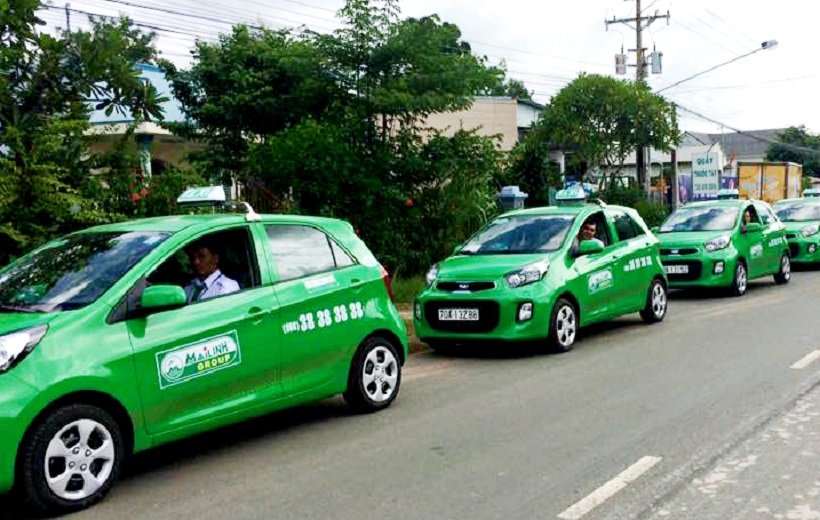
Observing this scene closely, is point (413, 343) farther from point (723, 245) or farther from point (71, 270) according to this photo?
point (723, 245)

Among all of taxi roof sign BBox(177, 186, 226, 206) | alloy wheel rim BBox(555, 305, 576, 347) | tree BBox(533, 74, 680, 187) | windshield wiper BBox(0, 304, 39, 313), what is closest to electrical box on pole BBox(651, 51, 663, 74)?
tree BBox(533, 74, 680, 187)

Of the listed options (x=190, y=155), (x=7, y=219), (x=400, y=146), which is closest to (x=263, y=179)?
(x=400, y=146)

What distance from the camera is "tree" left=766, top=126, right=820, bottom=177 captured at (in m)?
81.2

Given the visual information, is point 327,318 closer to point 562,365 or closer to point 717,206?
point 562,365

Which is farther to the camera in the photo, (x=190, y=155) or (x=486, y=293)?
(x=190, y=155)

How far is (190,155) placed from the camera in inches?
687

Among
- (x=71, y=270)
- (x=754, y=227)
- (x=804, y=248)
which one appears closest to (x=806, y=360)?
(x=71, y=270)

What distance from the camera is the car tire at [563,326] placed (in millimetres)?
9914

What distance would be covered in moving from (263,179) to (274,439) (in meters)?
8.03

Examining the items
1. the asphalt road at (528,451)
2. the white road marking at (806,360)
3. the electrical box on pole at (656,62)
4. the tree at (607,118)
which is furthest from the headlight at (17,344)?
the electrical box on pole at (656,62)

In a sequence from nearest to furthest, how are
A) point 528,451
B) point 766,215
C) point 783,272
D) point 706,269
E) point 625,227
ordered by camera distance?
point 528,451 → point 625,227 → point 706,269 → point 766,215 → point 783,272

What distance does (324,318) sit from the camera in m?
6.74

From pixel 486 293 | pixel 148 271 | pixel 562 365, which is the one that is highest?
pixel 148 271

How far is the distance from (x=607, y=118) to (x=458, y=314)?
1888 centimetres
